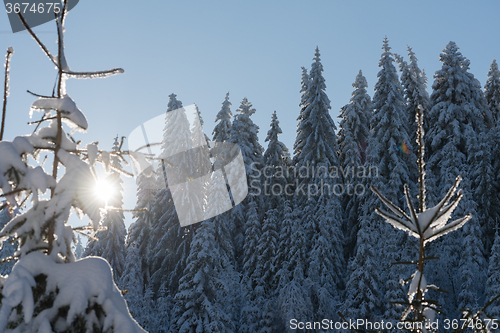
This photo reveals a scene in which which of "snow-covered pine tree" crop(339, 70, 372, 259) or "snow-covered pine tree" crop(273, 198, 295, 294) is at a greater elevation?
"snow-covered pine tree" crop(339, 70, 372, 259)

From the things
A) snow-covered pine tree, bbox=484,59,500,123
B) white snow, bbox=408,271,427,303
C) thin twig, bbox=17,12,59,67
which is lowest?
white snow, bbox=408,271,427,303

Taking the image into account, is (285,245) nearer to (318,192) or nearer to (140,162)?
(318,192)

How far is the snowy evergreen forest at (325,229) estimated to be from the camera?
21.4 m

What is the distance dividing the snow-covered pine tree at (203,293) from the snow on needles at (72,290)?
17894 mm

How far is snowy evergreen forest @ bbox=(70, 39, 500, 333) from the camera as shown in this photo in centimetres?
2136

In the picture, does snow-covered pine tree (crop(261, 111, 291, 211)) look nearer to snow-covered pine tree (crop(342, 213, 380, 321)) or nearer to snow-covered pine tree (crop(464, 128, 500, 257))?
snow-covered pine tree (crop(342, 213, 380, 321))

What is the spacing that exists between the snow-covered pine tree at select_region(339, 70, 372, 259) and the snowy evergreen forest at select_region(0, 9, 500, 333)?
114 millimetres

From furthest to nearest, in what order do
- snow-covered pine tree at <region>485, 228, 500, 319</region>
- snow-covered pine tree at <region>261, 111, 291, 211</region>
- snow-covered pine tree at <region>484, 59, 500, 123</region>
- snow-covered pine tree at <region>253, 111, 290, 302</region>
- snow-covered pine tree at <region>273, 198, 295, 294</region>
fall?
snow-covered pine tree at <region>484, 59, 500, 123</region> < snow-covered pine tree at <region>261, 111, 291, 211</region> < snow-covered pine tree at <region>253, 111, 290, 302</region> < snow-covered pine tree at <region>273, 198, 295, 294</region> < snow-covered pine tree at <region>485, 228, 500, 319</region>

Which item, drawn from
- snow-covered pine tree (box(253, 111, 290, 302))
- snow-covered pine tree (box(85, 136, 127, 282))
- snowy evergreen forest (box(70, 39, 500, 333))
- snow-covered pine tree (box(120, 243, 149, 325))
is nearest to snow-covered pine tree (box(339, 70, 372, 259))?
snowy evergreen forest (box(70, 39, 500, 333))

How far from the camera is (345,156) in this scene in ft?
104

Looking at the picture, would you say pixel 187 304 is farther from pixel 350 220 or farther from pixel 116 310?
pixel 116 310

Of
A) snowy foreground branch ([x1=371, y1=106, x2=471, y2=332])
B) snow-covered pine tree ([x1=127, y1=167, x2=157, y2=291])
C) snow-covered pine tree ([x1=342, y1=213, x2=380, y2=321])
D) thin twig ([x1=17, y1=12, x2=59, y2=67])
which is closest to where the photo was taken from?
snowy foreground branch ([x1=371, y1=106, x2=471, y2=332])

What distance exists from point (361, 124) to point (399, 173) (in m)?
7.81

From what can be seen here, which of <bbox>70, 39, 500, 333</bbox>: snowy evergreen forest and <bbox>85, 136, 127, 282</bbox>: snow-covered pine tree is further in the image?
<bbox>85, 136, 127, 282</bbox>: snow-covered pine tree
